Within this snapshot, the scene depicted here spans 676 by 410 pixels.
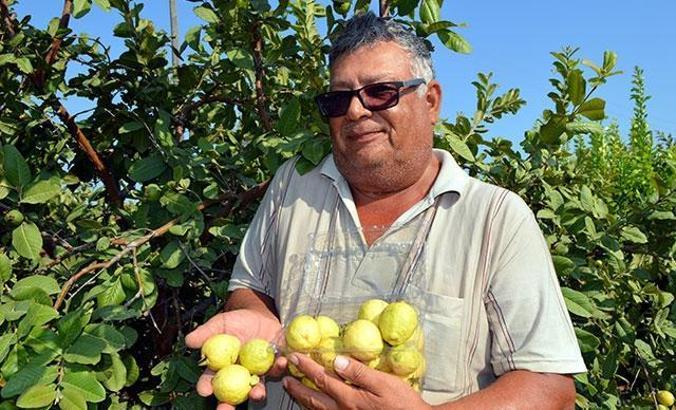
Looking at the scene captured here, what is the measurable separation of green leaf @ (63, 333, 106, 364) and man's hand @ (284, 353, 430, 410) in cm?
53

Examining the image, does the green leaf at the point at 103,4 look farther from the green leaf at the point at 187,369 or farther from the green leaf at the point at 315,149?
the green leaf at the point at 187,369

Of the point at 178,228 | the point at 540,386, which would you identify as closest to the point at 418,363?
the point at 540,386

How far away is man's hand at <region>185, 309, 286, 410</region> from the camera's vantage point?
1654mm

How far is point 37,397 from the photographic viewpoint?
1.65 m

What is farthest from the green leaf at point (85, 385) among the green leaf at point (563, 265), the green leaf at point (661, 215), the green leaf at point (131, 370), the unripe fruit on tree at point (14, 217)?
the green leaf at point (661, 215)

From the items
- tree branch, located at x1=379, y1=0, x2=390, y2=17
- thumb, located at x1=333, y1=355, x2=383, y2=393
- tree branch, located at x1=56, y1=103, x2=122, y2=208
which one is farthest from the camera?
tree branch, located at x1=56, y1=103, x2=122, y2=208

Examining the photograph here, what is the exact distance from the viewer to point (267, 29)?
2391mm

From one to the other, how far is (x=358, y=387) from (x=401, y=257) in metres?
0.39

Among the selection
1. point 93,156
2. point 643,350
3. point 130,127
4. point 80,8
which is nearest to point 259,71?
point 130,127

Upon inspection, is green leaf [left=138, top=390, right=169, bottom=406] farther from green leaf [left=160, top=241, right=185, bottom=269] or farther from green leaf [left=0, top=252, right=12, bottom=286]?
green leaf [left=0, top=252, right=12, bottom=286]

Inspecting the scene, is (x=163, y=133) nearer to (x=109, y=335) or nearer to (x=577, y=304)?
(x=109, y=335)

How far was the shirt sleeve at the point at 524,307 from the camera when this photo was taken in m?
1.61

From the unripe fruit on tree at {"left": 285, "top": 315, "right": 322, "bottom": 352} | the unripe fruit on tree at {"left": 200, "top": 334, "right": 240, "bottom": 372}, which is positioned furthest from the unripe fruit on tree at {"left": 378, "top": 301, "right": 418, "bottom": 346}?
the unripe fruit on tree at {"left": 200, "top": 334, "right": 240, "bottom": 372}

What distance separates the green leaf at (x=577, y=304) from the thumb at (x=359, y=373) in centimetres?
92
